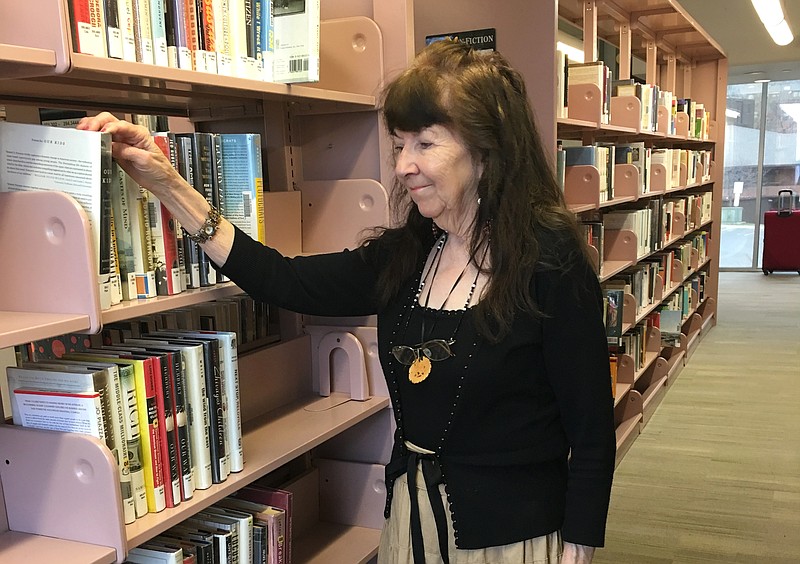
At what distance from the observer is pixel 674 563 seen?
267cm

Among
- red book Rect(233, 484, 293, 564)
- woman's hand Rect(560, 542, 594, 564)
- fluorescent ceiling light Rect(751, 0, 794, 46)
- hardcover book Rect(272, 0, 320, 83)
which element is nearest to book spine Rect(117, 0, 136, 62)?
hardcover book Rect(272, 0, 320, 83)

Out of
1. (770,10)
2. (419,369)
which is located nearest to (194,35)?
(419,369)

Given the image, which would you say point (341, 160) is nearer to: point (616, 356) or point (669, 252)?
point (616, 356)

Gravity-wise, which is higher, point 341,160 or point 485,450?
point 341,160

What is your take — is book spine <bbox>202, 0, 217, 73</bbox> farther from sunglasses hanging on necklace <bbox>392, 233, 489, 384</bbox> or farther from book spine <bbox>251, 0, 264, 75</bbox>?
sunglasses hanging on necklace <bbox>392, 233, 489, 384</bbox>

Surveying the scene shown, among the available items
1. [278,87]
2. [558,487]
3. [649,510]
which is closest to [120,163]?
[278,87]

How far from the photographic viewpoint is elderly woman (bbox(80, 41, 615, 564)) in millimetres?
1258

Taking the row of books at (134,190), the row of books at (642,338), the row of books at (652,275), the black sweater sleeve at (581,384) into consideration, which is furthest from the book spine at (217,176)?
the row of books at (652,275)

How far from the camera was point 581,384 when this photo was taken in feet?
4.18

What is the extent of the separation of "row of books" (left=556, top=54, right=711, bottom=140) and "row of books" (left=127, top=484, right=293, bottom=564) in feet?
5.83

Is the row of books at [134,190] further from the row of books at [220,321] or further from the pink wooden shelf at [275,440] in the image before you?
the pink wooden shelf at [275,440]

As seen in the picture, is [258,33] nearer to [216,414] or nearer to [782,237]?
[216,414]

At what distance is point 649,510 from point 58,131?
9.17 feet

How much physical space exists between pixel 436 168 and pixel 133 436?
0.66 metres
